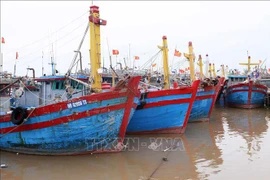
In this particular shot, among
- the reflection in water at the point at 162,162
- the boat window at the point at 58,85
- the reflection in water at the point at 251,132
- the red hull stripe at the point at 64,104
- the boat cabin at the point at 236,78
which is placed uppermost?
the boat cabin at the point at 236,78

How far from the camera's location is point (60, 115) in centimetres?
941

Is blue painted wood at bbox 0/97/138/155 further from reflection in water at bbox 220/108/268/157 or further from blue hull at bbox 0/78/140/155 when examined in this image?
reflection in water at bbox 220/108/268/157

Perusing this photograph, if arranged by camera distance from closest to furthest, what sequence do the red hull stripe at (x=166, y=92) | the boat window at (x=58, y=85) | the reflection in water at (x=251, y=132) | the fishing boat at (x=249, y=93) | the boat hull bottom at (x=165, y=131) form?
the reflection in water at (x=251, y=132) < the boat window at (x=58, y=85) < the red hull stripe at (x=166, y=92) < the boat hull bottom at (x=165, y=131) < the fishing boat at (x=249, y=93)

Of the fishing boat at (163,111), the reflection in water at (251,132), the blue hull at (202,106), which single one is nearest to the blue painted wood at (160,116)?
the fishing boat at (163,111)

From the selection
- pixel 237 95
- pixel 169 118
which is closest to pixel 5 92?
pixel 169 118

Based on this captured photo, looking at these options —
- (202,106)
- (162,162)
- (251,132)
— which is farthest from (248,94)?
(162,162)

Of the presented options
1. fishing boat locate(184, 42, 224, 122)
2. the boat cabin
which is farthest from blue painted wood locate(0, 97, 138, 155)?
the boat cabin

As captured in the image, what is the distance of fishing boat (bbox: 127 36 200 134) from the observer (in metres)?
12.8

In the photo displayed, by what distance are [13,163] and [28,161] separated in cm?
48

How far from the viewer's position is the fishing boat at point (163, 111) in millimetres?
12797

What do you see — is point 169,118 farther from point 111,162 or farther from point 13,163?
point 13,163

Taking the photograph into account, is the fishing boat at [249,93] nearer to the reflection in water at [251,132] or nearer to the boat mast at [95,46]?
the reflection in water at [251,132]

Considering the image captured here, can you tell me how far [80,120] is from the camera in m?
9.40

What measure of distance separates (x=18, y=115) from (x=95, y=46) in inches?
143
